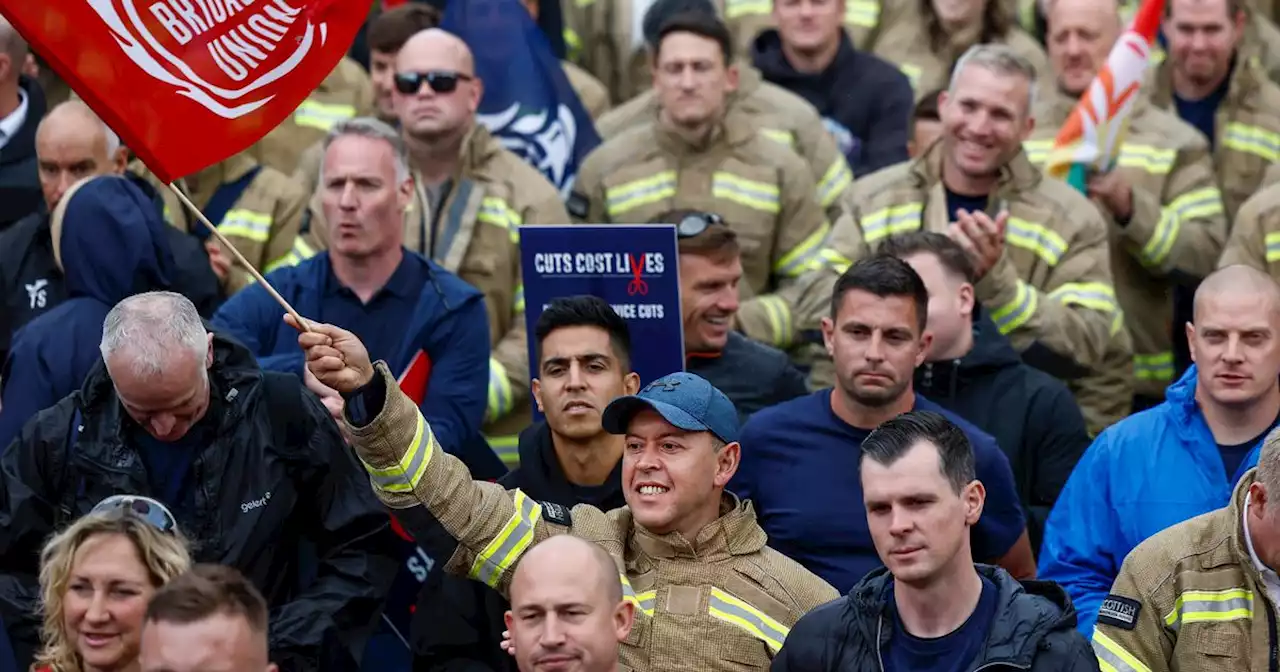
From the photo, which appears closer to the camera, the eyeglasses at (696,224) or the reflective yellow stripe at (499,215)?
the eyeglasses at (696,224)

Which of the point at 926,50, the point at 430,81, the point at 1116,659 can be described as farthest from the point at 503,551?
the point at 926,50

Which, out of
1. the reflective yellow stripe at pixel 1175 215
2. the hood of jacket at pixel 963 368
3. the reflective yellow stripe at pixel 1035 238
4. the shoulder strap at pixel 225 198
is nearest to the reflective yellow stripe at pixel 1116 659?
the hood of jacket at pixel 963 368

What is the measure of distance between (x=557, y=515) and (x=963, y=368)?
2.22 m

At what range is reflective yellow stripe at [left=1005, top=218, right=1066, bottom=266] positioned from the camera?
10.5 metres

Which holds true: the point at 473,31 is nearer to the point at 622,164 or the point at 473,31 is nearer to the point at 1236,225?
the point at 622,164

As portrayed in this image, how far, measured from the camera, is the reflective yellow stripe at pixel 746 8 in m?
13.5

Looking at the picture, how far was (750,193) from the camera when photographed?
11172mm

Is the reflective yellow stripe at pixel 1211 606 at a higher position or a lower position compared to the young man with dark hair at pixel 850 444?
lower

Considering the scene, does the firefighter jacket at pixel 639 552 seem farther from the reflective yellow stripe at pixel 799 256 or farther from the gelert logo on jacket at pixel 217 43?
the reflective yellow stripe at pixel 799 256

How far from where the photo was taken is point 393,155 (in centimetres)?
953

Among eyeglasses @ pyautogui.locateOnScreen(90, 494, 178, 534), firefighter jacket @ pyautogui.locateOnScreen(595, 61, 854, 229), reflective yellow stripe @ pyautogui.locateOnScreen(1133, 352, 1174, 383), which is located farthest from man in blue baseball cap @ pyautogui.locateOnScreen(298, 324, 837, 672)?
reflective yellow stripe @ pyautogui.locateOnScreen(1133, 352, 1174, 383)

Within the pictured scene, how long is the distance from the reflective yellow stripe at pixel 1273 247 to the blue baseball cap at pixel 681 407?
11.3 feet

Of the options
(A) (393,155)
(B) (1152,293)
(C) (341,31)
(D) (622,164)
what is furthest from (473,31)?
(C) (341,31)

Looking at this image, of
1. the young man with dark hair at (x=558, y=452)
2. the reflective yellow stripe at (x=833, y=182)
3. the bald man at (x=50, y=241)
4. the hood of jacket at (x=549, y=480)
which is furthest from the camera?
the reflective yellow stripe at (x=833, y=182)
